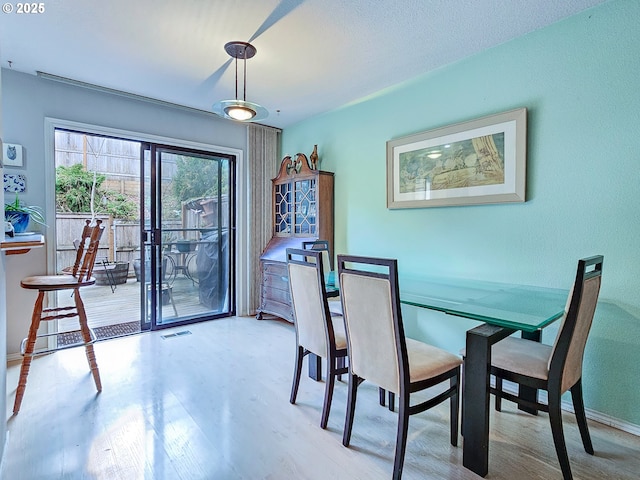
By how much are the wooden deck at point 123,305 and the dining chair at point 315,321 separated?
226 cm

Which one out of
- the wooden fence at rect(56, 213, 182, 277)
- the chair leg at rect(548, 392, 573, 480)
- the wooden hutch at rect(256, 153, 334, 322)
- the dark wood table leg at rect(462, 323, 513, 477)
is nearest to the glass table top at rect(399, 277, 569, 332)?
the dark wood table leg at rect(462, 323, 513, 477)

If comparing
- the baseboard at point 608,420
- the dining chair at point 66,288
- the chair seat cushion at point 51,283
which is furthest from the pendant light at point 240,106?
the baseboard at point 608,420

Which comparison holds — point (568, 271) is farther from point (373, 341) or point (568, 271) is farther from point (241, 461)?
point (241, 461)

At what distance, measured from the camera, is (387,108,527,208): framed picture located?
2307mm

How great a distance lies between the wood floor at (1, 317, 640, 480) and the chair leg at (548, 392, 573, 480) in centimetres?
12

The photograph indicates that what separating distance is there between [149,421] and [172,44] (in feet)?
8.28

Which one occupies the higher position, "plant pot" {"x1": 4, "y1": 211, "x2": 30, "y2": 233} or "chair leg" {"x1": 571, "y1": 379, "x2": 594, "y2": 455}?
"plant pot" {"x1": 4, "y1": 211, "x2": 30, "y2": 233}

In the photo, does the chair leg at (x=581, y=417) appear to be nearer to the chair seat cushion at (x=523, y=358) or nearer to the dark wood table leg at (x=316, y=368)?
the chair seat cushion at (x=523, y=358)

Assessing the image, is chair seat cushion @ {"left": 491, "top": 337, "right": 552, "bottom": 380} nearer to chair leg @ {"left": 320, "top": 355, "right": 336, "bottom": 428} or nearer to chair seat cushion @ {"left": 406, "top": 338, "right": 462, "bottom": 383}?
chair seat cushion @ {"left": 406, "top": 338, "right": 462, "bottom": 383}

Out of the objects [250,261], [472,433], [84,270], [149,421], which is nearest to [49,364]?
[84,270]

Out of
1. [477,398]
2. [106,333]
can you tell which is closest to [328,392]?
[477,398]

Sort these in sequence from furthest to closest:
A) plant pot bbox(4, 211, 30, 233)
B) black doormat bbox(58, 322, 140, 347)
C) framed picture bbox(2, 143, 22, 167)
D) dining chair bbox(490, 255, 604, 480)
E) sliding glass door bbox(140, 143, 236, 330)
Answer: sliding glass door bbox(140, 143, 236, 330)
black doormat bbox(58, 322, 140, 347)
framed picture bbox(2, 143, 22, 167)
plant pot bbox(4, 211, 30, 233)
dining chair bbox(490, 255, 604, 480)

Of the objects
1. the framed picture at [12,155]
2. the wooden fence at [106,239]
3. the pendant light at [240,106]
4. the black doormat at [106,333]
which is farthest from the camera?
the wooden fence at [106,239]

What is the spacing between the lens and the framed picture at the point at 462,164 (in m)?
2.31
